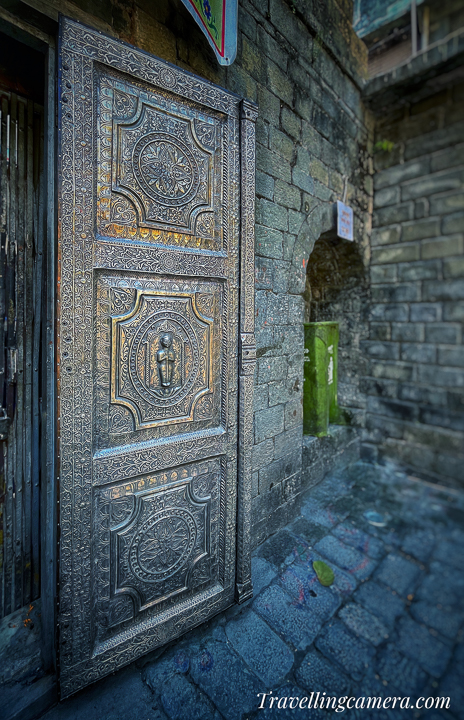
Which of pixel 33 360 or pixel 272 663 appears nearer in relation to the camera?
pixel 272 663

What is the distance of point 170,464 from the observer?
4.78ft

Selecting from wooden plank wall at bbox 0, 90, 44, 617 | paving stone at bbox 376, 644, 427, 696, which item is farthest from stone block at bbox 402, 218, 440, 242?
wooden plank wall at bbox 0, 90, 44, 617

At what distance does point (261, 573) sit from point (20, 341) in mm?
1977

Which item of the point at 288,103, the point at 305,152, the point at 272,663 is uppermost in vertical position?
the point at 288,103

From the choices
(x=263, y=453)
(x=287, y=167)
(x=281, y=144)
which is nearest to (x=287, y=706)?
(x=263, y=453)

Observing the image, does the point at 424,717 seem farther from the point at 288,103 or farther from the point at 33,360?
the point at 288,103

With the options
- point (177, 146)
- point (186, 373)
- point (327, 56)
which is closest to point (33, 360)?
point (186, 373)

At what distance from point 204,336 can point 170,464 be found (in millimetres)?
668

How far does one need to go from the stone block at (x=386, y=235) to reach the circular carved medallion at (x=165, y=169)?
2.94ft

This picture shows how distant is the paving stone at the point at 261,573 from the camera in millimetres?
1809

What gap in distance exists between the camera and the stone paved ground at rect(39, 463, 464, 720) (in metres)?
0.80

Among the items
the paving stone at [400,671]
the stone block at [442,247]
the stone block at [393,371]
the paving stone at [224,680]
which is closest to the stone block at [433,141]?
the stone block at [442,247]

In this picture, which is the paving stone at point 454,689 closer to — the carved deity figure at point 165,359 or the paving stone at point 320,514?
the paving stone at point 320,514

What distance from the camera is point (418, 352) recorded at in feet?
3.05
